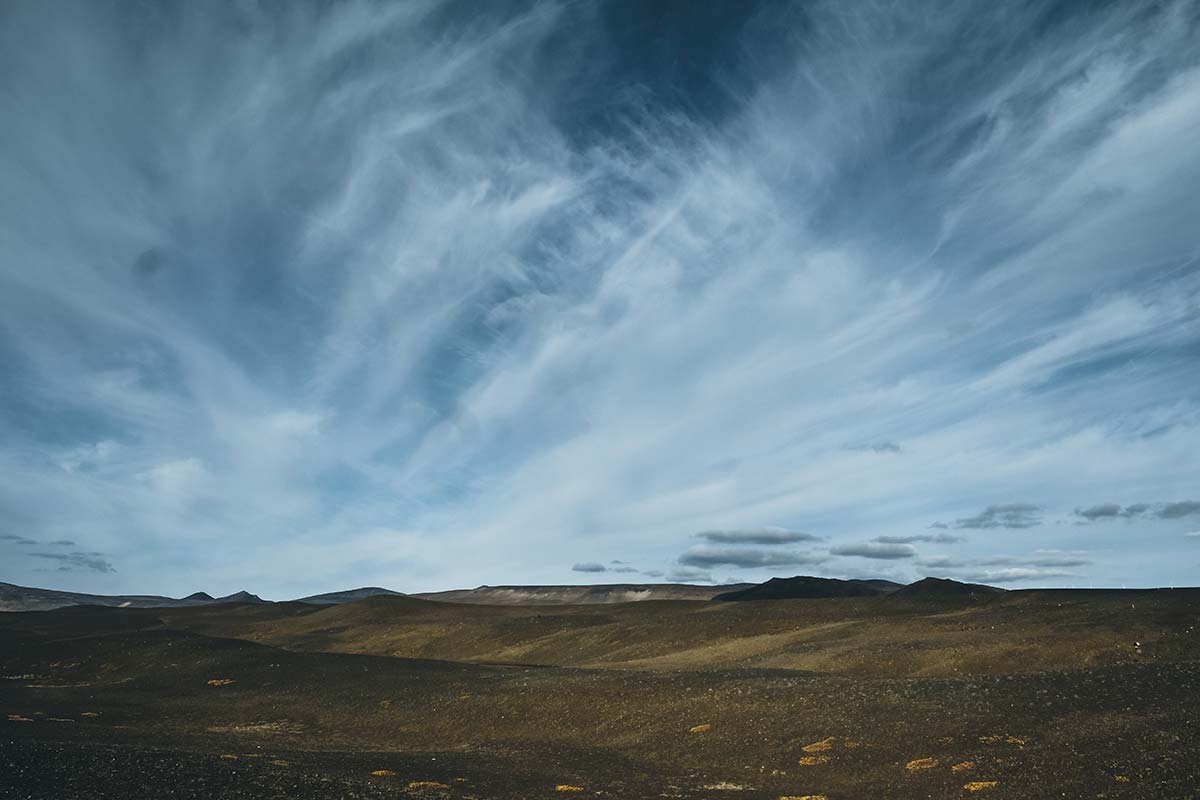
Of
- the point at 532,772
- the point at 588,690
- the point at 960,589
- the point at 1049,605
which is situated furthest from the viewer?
the point at 960,589

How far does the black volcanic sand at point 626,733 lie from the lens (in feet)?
60.4

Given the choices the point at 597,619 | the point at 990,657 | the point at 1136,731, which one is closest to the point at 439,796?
the point at 1136,731

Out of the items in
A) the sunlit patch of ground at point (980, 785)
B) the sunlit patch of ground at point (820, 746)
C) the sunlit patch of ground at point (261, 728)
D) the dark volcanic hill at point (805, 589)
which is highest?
the dark volcanic hill at point (805, 589)

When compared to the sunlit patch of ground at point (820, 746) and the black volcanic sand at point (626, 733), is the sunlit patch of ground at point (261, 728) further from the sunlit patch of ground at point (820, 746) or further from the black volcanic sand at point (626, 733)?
the sunlit patch of ground at point (820, 746)

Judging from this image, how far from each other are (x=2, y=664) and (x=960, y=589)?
90104 millimetres

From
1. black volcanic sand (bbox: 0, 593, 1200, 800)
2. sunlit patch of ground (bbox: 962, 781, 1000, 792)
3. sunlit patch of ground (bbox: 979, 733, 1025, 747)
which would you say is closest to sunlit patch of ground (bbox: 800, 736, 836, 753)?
black volcanic sand (bbox: 0, 593, 1200, 800)

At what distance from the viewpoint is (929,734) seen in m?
22.5

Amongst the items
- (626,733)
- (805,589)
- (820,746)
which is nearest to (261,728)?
(626,733)

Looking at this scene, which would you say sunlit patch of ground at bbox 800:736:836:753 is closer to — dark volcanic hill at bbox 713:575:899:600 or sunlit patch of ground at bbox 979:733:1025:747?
sunlit patch of ground at bbox 979:733:1025:747

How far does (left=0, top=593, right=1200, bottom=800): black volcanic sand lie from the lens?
18406 mm

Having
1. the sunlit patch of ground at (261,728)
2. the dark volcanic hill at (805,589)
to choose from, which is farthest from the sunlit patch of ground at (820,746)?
the dark volcanic hill at (805,589)

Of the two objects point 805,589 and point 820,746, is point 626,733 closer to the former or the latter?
point 820,746

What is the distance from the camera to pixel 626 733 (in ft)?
91.8

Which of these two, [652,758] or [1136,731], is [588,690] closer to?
[652,758]
